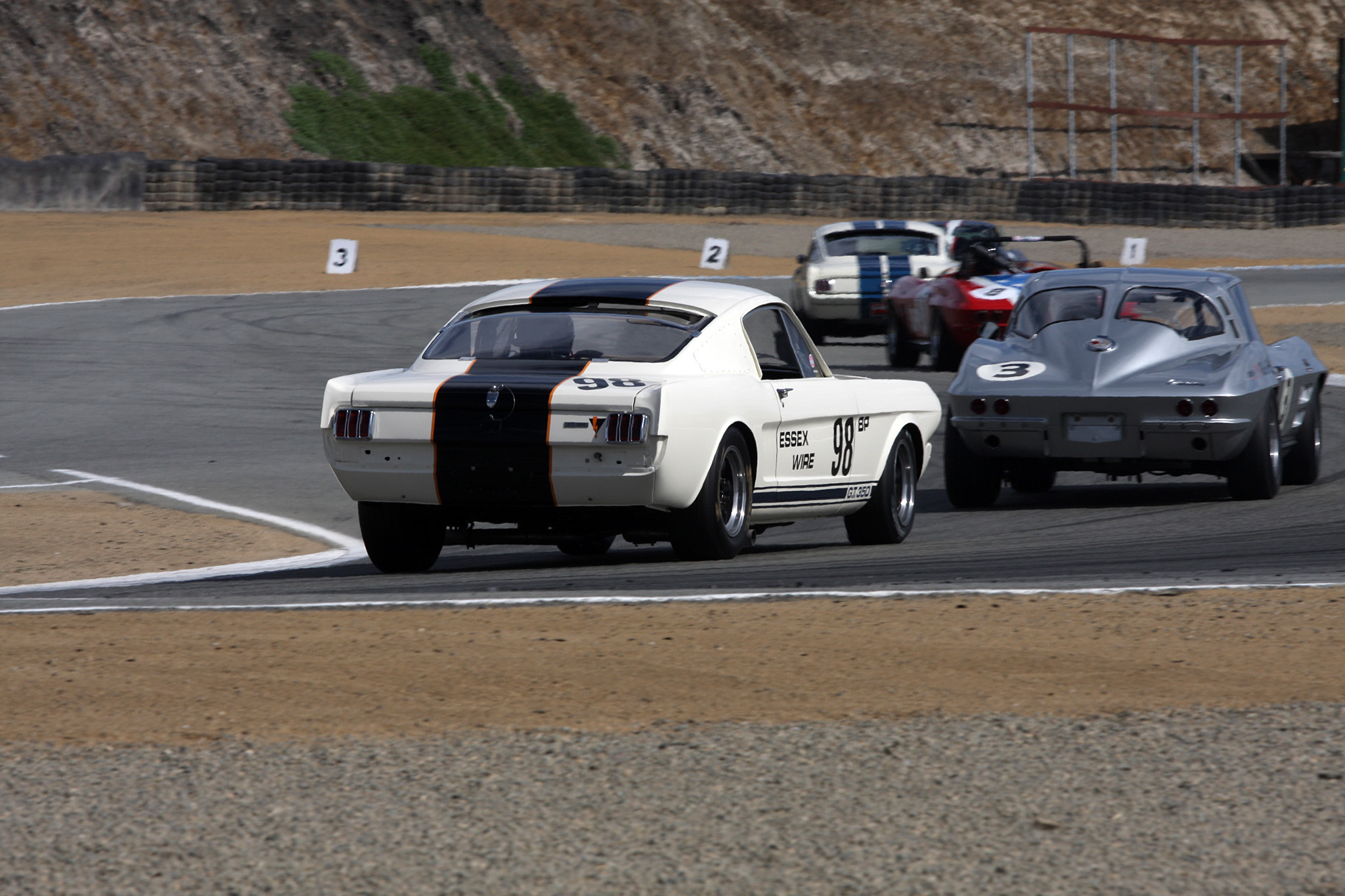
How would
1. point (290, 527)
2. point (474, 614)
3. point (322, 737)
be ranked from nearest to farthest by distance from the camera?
point (322, 737) < point (474, 614) < point (290, 527)

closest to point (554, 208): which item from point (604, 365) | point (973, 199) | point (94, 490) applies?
point (973, 199)

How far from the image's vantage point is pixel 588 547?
916 cm

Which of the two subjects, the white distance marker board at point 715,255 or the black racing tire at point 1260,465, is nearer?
the black racing tire at point 1260,465

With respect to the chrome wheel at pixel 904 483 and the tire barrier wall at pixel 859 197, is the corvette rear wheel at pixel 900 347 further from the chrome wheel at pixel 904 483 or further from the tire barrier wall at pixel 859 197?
the tire barrier wall at pixel 859 197

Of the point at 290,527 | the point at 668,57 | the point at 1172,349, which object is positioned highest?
the point at 668,57

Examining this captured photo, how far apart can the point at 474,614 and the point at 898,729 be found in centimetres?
231

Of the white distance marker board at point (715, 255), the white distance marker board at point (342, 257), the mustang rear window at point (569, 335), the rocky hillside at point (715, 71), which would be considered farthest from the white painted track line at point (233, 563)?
the rocky hillside at point (715, 71)

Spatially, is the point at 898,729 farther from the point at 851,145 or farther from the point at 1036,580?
the point at 851,145

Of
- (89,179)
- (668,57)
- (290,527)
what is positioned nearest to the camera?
(290,527)

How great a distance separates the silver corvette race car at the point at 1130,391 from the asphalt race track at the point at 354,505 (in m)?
0.29

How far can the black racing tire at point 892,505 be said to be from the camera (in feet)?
30.6

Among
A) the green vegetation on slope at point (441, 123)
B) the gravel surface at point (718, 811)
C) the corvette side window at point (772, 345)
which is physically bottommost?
the gravel surface at point (718, 811)

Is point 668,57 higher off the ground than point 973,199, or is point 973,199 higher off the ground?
point 668,57

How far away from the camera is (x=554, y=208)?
46.2 m
